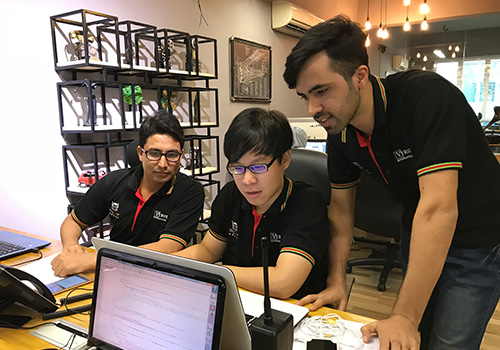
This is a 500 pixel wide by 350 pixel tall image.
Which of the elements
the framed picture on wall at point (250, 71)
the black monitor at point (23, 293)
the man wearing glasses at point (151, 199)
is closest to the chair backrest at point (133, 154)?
the man wearing glasses at point (151, 199)

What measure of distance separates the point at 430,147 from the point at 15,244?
1.76 metres

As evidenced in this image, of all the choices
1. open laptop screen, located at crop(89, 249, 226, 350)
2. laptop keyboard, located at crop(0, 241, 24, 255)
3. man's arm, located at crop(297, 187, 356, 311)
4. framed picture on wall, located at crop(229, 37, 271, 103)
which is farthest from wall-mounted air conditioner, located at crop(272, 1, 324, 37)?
open laptop screen, located at crop(89, 249, 226, 350)

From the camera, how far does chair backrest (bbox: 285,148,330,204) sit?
183 cm

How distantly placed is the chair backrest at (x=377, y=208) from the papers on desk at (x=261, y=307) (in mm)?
1630

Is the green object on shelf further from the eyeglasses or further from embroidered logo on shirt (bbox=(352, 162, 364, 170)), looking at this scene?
embroidered logo on shirt (bbox=(352, 162, 364, 170))

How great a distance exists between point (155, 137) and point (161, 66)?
5.36 ft

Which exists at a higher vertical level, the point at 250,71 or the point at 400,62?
the point at 400,62

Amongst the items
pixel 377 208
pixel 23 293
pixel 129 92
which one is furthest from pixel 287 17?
pixel 23 293

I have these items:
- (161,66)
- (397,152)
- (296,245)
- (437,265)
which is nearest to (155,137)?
(296,245)

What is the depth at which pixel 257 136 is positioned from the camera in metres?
1.29

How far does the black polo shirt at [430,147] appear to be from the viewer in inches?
38.9

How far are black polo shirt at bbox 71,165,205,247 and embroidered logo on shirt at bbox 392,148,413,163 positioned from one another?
3.28 ft

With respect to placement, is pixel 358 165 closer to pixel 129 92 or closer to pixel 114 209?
pixel 114 209

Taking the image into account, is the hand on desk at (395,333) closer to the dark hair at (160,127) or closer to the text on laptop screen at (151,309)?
the text on laptop screen at (151,309)
